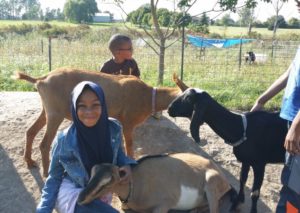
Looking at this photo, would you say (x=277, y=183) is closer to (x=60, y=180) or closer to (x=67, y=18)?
(x=60, y=180)

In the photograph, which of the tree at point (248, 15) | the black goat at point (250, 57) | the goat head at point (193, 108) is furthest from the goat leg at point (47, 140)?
the black goat at point (250, 57)

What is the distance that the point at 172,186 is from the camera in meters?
3.62

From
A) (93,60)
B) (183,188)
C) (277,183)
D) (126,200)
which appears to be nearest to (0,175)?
(126,200)

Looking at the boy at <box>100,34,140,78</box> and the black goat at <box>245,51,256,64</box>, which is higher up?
the boy at <box>100,34,140,78</box>

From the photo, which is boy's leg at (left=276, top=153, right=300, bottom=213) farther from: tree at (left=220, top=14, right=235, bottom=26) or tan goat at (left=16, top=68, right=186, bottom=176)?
tree at (left=220, top=14, right=235, bottom=26)

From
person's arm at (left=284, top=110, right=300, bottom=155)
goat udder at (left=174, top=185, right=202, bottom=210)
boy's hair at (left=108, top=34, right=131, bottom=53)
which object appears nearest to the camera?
person's arm at (left=284, top=110, right=300, bottom=155)

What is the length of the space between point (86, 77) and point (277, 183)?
8.04 ft

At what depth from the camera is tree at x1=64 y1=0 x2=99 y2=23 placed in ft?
219

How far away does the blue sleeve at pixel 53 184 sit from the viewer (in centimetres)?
283

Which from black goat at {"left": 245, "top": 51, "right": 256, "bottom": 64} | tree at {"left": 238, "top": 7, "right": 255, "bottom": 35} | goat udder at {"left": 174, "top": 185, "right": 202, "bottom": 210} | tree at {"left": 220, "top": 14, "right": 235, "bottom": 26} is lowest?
goat udder at {"left": 174, "top": 185, "right": 202, "bottom": 210}

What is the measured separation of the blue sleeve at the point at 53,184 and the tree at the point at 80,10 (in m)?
64.6

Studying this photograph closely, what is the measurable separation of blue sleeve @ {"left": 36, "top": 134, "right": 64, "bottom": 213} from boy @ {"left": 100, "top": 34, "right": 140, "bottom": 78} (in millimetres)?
3020

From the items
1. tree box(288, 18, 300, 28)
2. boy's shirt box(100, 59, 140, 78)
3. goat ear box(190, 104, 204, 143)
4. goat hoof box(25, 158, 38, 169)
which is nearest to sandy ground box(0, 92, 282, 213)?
goat hoof box(25, 158, 38, 169)

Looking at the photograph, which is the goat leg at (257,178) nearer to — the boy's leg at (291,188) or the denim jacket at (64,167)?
the boy's leg at (291,188)
